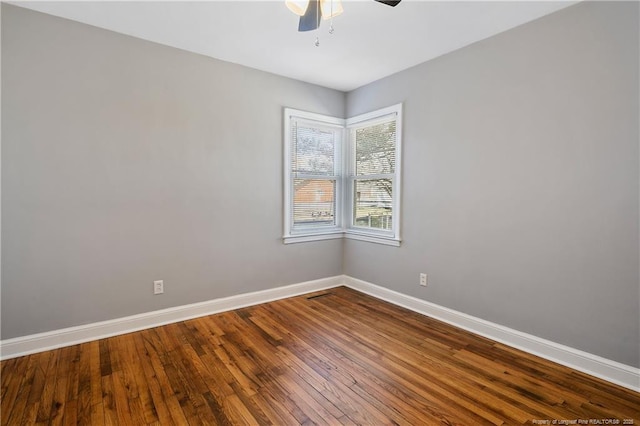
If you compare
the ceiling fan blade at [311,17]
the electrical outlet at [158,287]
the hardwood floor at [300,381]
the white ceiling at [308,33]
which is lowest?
the hardwood floor at [300,381]

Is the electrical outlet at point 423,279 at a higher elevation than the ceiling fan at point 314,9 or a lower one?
lower

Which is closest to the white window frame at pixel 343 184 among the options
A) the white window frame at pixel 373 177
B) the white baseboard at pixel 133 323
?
the white window frame at pixel 373 177

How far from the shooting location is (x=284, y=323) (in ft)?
9.81

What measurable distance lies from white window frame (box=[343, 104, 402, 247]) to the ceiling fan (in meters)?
1.66

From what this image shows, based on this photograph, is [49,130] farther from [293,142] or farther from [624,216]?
[624,216]

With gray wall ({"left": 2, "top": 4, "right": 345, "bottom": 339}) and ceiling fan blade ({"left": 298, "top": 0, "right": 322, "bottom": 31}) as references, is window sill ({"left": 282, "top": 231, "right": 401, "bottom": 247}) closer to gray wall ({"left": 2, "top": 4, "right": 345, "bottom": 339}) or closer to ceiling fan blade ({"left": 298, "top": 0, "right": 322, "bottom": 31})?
gray wall ({"left": 2, "top": 4, "right": 345, "bottom": 339})

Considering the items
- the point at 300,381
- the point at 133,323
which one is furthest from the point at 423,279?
the point at 133,323

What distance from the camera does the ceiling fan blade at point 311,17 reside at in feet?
6.32

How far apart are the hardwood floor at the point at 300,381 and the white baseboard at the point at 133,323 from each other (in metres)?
0.08

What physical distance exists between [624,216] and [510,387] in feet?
4.39

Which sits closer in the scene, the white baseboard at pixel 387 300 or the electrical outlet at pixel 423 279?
the white baseboard at pixel 387 300

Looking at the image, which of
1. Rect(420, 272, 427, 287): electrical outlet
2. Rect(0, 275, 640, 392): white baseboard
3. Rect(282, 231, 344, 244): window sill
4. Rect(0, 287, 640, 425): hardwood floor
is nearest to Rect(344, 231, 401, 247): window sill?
Rect(282, 231, 344, 244): window sill

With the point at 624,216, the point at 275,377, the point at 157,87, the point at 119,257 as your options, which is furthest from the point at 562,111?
the point at 119,257

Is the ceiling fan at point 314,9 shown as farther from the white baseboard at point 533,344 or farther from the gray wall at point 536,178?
the white baseboard at point 533,344
